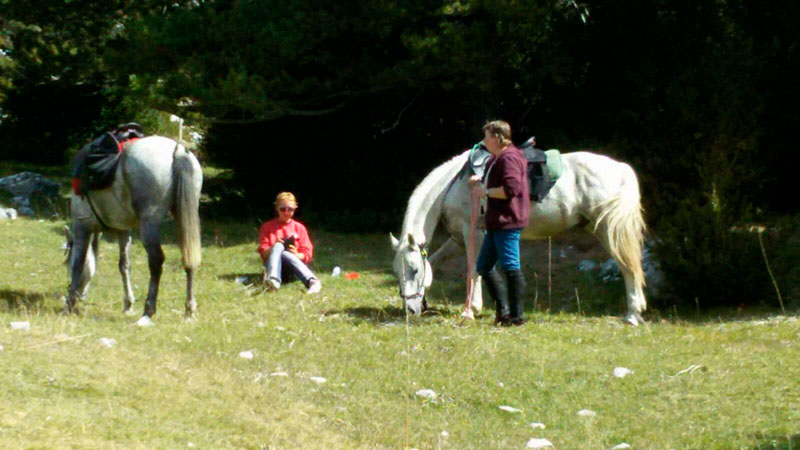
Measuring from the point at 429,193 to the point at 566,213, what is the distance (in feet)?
4.54

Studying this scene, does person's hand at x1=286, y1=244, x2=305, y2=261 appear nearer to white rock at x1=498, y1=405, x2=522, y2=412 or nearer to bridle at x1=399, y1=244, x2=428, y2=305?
bridle at x1=399, y1=244, x2=428, y2=305

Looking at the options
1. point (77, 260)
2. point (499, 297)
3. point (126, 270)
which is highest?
point (77, 260)

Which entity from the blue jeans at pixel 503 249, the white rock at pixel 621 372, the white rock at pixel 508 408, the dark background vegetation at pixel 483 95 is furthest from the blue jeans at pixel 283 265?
the white rock at pixel 508 408

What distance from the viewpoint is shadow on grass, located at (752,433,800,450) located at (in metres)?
5.52

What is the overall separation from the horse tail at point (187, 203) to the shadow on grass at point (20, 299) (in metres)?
1.57

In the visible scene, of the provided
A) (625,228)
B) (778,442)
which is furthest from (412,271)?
(778,442)

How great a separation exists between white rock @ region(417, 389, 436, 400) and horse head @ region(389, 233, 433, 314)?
6.87 feet

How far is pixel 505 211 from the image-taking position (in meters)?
8.54

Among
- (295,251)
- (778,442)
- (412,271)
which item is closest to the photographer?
(778,442)

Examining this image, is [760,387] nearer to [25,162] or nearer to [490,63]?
[490,63]

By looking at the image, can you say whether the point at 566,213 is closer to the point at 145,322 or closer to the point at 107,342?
the point at 145,322

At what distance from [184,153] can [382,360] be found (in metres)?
2.60

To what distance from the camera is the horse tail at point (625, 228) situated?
930 centimetres

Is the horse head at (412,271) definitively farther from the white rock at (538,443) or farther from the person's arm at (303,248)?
the white rock at (538,443)
